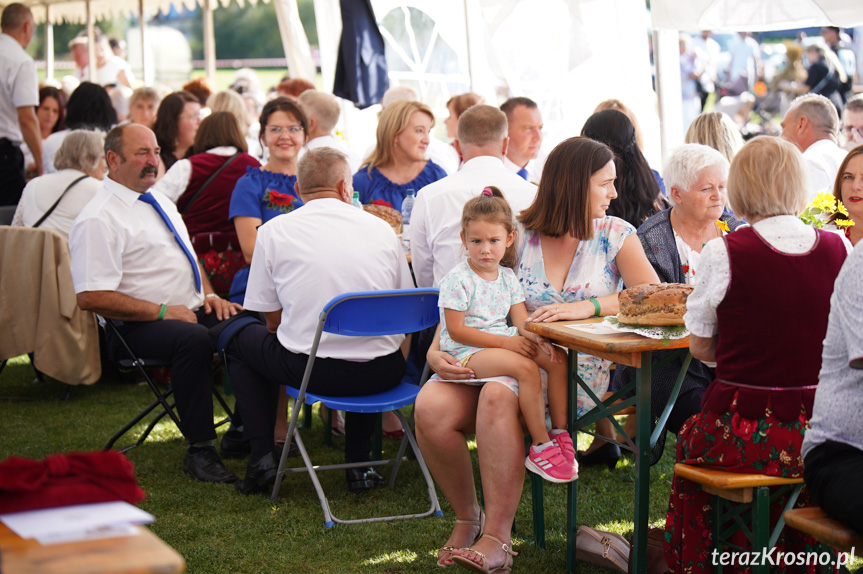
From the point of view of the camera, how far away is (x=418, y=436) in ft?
10.0

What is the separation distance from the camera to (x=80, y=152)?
5316 millimetres

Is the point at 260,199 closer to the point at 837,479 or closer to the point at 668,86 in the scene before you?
the point at 668,86

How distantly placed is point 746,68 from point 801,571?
1424cm

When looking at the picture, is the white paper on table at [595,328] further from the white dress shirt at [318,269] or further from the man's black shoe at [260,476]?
the man's black shoe at [260,476]

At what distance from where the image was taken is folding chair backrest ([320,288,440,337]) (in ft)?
10.5

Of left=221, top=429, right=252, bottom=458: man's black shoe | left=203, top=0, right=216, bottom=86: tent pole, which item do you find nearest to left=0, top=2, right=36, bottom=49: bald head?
left=221, top=429, right=252, bottom=458: man's black shoe

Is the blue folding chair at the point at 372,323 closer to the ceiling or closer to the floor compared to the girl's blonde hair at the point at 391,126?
closer to the floor

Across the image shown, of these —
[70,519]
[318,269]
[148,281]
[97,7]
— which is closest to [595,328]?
[318,269]

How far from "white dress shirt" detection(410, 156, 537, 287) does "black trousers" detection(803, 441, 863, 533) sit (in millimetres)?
1928

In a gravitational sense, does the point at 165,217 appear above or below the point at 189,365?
above

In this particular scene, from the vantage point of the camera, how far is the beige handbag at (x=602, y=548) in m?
2.86

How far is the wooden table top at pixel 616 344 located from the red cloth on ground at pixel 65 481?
4.63ft

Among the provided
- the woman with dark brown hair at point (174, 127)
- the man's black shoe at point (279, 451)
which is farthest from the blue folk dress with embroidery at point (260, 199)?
the woman with dark brown hair at point (174, 127)

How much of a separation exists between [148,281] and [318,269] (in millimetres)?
1114
